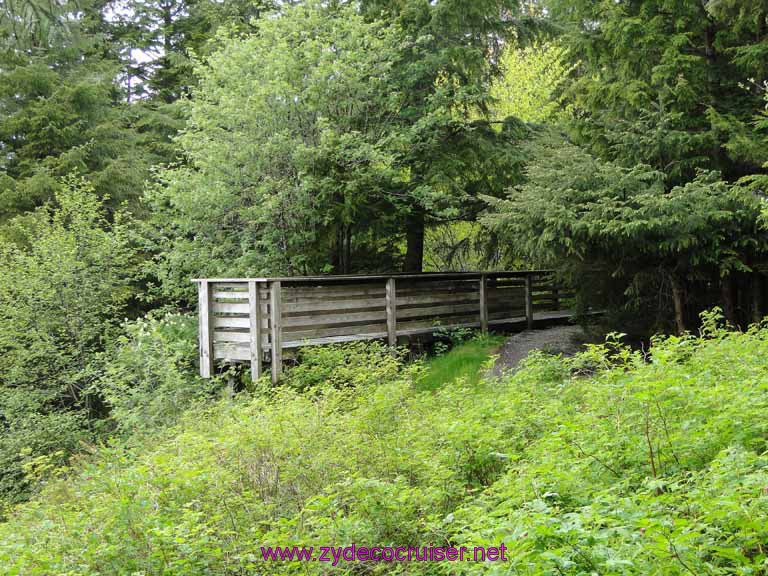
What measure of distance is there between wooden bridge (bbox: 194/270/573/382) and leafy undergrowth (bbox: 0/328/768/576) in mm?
4094

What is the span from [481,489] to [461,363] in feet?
20.1

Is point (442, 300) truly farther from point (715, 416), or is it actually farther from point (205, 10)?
point (205, 10)

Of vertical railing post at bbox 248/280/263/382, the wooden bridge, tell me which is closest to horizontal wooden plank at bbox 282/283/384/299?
the wooden bridge

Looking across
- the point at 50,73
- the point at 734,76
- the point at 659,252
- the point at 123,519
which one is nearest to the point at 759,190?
the point at 659,252

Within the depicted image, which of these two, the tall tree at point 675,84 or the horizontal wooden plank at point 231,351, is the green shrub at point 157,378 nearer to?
the horizontal wooden plank at point 231,351

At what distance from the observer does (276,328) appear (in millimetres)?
9484

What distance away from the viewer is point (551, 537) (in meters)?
2.51

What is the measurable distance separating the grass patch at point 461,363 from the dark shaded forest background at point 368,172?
1.77 meters

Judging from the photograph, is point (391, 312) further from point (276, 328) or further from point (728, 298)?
point (728, 298)

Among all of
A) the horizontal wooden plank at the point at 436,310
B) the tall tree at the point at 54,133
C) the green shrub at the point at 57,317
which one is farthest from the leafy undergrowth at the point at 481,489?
the tall tree at the point at 54,133

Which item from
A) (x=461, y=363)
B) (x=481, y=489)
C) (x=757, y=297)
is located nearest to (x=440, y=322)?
(x=461, y=363)

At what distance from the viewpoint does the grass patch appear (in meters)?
9.65

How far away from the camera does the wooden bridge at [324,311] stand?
376 inches

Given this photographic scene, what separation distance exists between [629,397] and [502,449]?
0.87 metres
